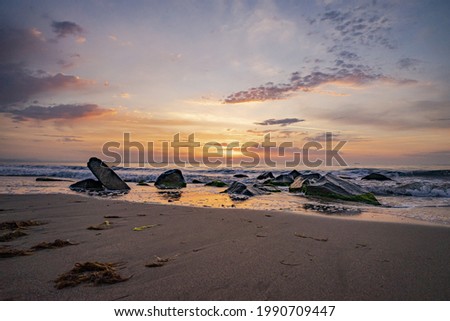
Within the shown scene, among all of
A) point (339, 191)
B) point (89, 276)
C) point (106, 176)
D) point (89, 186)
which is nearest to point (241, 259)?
point (89, 276)

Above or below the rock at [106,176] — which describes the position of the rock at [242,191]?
below

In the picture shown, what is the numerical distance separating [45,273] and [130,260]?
0.64 metres

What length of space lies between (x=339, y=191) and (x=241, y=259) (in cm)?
597

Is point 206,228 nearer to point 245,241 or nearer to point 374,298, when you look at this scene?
point 245,241

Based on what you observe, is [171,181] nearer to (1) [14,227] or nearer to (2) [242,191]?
(2) [242,191]

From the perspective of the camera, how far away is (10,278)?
2.06 metres

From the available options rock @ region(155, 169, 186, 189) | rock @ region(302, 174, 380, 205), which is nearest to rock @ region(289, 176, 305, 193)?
rock @ region(302, 174, 380, 205)

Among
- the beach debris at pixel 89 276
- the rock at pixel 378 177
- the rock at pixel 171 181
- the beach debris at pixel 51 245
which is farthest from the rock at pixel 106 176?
the rock at pixel 378 177

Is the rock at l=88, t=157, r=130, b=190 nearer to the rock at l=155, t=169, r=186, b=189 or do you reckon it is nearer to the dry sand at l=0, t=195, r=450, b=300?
the rock at l=155, t=169, r=186, b=189

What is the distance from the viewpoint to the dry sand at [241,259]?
6.21ft

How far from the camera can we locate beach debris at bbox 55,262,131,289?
6.48ft

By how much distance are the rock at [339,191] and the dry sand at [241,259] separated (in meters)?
3.10

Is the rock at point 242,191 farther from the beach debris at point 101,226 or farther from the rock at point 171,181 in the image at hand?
the beach debris at point 101,226
